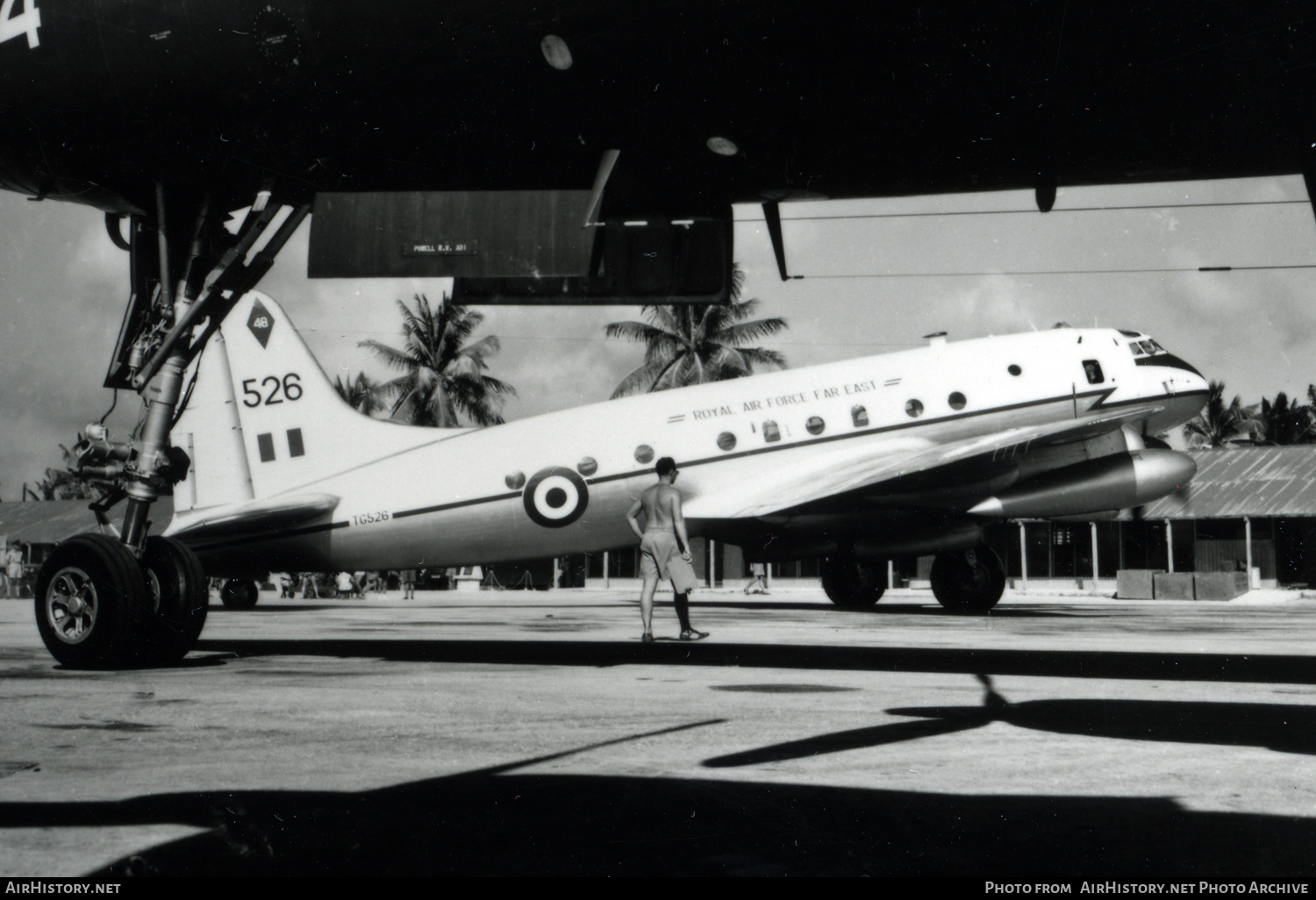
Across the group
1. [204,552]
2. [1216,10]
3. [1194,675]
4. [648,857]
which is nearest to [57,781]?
[648,857]

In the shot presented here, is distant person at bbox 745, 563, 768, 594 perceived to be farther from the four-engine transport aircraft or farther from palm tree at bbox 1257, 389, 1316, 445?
palm tree at bbox 1257, 389, 1316, 445

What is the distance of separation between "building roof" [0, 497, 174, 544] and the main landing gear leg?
43.2 m

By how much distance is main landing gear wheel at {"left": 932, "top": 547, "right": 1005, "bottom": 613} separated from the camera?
17875 millimetres

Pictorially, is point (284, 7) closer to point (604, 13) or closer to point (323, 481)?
point (604, 13)

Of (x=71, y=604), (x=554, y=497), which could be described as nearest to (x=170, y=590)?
(x=71, y=604)

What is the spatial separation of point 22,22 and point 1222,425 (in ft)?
236

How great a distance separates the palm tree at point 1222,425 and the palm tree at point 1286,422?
1.59 meters

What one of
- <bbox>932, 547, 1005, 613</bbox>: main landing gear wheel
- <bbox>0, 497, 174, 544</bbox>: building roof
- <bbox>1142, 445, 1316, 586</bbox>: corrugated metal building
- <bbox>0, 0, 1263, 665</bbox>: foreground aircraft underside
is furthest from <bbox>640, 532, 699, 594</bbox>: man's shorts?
<bbox>0, 497, 174, 544</bbox>: building roof

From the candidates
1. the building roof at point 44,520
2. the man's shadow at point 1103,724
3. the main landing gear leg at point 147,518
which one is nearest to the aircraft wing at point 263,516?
the main landing gear leg at point 147,518

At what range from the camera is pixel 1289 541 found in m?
36.9

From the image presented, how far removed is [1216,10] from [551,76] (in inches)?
121

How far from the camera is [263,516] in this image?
14.5m

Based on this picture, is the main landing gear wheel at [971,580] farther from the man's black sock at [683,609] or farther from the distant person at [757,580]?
the distant person at [757,580]

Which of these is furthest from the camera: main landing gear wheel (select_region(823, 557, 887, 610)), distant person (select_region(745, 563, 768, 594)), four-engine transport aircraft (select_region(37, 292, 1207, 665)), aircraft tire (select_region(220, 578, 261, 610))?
distant person (select_region(745, 563, 768, 594))
